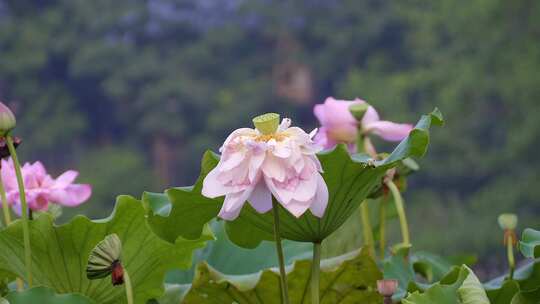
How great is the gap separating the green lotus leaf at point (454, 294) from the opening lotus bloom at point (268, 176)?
0.07 m

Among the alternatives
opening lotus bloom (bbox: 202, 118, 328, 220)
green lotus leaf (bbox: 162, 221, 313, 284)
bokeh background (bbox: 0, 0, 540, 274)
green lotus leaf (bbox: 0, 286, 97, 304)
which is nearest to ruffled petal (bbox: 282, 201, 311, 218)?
opening lotus bloom (bbox: 202, 118, 328, 220)

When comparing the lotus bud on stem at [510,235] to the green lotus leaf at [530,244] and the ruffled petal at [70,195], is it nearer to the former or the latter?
the green lotus leaf at [530,244]

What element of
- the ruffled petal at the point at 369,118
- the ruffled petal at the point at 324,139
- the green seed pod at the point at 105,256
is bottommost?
the ruffled petal at the point at 324,139

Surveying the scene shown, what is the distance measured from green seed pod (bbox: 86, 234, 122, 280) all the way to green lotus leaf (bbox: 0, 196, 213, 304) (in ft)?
0.35

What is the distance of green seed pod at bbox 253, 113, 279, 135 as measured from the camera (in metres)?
0.61

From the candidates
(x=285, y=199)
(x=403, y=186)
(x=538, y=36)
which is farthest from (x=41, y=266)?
(x=538, y=36)

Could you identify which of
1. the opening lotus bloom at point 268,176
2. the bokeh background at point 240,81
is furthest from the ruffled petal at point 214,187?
the bokeh background at point 240,81

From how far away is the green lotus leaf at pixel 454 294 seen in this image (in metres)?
0.59

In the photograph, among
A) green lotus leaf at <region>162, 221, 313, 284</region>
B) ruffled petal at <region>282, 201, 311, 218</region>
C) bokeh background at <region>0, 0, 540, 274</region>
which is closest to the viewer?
ruffled petal at <region>282, 201, 311, 218</region>

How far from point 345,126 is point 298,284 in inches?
7.3

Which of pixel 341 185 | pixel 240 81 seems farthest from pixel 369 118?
pixel 240 81

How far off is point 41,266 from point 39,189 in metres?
0.13

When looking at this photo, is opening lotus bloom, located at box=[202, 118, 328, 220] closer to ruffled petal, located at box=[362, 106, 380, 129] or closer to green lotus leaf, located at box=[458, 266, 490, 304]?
green lotus leaf, located at box=[458, 266, 490, 304]

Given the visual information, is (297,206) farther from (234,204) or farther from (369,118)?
(369,118)
